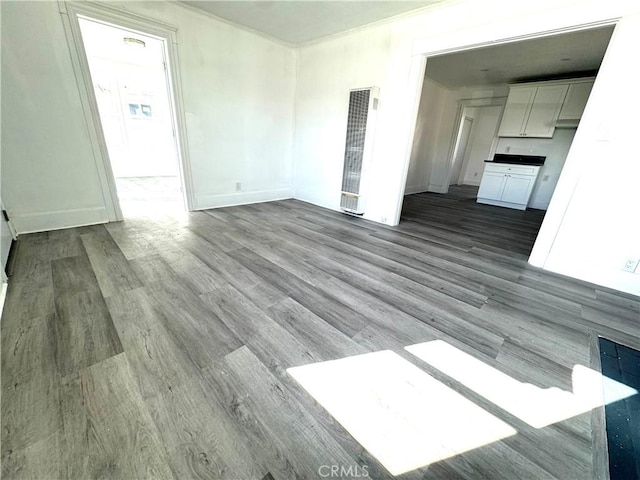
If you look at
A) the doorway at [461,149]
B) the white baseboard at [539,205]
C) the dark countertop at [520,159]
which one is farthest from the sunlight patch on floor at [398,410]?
the doorway at [461,149]

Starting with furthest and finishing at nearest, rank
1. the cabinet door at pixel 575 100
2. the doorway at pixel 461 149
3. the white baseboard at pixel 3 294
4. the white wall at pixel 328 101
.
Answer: the doorway at pixel 461 149 < the cabinet door at pixel 575 100 < the white wall at pixel 328 101 < the white baseboard at pixel 3 294

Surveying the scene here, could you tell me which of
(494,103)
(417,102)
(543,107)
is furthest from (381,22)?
(494,103)

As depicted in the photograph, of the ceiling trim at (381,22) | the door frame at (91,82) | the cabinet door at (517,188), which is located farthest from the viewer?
the cabinet door at (517,188)

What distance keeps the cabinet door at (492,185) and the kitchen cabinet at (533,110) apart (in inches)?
38.9

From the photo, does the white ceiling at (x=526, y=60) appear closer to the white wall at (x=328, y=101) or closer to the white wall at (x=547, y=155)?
the white wall at (x=547, y=155)

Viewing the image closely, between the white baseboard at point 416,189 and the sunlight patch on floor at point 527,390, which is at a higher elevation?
the white baseboard at point 416,189

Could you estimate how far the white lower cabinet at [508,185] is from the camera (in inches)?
200

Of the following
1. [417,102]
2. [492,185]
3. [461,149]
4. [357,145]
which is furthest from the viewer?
[461,149]

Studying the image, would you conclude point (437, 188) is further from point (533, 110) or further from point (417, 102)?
point (417, 102)

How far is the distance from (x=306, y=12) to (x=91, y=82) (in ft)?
8.29

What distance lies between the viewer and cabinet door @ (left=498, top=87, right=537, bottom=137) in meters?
5.14

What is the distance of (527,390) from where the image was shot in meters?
1.20

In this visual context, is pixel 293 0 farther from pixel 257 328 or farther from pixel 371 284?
pixel 257 328

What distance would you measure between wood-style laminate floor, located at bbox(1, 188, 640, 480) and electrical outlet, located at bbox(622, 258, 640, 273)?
0.26 m
